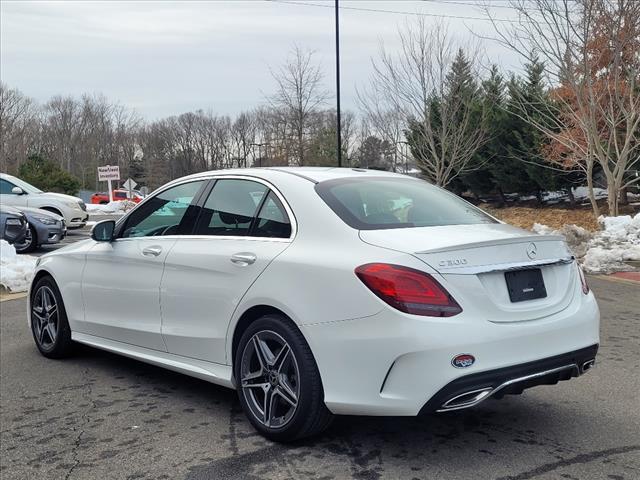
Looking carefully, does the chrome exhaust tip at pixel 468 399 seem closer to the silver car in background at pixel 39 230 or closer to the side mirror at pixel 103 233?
the side mirror at pixel 103 233

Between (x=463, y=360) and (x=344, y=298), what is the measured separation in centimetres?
65

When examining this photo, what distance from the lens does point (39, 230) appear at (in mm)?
14875

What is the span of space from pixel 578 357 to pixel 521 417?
72 centimetres

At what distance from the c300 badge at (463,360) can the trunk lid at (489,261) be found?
22cm

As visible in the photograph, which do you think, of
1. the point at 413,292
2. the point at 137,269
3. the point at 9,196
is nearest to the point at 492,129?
the point at 9,196

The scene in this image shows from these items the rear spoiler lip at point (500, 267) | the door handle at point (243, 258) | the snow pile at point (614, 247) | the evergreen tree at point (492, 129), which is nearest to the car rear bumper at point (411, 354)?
the rear spoiler lip at point (500, 267)

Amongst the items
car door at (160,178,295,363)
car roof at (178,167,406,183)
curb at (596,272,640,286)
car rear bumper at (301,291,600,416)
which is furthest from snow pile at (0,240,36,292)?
curb at (596,272,640,286)

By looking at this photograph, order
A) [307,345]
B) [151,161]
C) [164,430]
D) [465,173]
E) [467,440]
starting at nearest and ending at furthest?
[307,345], [467,440], [164,430], [465,173], [151,161]

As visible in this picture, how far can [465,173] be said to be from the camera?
28.9 metres

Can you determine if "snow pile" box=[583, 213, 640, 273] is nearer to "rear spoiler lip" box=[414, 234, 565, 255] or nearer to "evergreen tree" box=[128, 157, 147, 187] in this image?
"rear spoiler lip" box=[414, 234, 565, 255]

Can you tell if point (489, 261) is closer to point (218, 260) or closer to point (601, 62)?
point (218, 260)

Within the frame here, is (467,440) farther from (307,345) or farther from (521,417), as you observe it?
(307,345)

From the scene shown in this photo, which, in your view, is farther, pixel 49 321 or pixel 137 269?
pixel 49 321

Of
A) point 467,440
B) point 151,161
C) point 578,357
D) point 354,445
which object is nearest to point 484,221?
point 578,357
